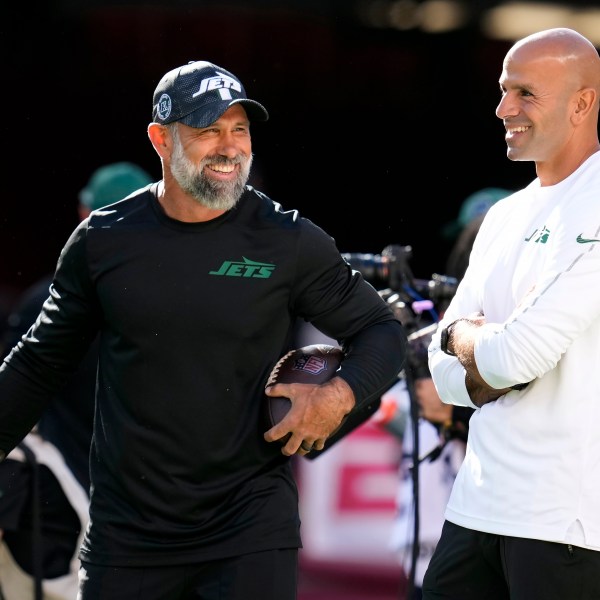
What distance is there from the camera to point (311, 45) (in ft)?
30.6

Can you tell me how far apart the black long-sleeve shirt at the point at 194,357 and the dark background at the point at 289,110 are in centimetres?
493

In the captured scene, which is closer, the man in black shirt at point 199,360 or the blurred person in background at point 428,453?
the man in black shirt at point 199,360

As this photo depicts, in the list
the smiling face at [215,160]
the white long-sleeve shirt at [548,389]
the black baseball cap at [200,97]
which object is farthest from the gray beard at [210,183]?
the white long-sleeve shirt at [548,389]

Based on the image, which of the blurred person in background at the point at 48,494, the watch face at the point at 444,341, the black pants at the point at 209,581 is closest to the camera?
the black pants at the point at 209,581

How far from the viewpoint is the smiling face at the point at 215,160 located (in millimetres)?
4289

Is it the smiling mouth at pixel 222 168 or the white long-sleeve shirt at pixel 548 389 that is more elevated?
the smiling mouth at pixel 222 168

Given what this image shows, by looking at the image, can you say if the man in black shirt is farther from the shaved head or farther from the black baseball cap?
the shaved head

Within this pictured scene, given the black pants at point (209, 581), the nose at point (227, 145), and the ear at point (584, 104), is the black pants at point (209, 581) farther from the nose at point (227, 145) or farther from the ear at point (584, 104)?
the ear at point (584, 104)

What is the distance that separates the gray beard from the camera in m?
4.28

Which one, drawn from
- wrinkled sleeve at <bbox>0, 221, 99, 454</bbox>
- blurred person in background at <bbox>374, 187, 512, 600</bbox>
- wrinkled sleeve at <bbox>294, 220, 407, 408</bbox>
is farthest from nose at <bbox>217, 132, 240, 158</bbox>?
blurred person in background at <bbox>374, 187, 512, 600</bbox>

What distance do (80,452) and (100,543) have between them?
1731 mm

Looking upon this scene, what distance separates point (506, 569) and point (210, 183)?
132 cm

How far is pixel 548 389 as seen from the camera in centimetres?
399

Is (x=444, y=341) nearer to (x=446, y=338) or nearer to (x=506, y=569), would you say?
(x=446, y=338)
